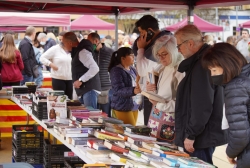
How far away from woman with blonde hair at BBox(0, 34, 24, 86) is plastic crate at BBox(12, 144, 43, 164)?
2986 mm

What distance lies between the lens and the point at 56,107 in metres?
5.05

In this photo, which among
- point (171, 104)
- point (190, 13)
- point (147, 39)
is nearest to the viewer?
point (171, 104)

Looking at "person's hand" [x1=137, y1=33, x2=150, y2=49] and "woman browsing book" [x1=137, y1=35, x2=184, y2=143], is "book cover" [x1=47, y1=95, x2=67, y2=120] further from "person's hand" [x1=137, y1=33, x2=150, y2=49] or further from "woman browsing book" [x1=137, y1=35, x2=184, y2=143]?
"woman browsing book" [x1=137, y1=35, x2=184, y2=143]

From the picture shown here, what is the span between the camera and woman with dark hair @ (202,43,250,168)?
300 cm

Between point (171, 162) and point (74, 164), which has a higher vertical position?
point (171, 162)

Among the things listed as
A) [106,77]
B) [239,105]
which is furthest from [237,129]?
[106,77]

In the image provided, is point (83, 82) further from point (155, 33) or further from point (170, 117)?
point (170, 117)

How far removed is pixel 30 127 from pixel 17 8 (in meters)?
2.19

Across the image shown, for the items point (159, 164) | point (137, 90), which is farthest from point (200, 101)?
point (137, 90)

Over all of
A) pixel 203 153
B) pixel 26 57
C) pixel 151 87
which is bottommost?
pixel 203 153

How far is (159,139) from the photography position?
13.4ft

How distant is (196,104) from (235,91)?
0.67 metres

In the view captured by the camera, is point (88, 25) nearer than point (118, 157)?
No

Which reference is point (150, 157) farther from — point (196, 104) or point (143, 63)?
point (143, 63)
